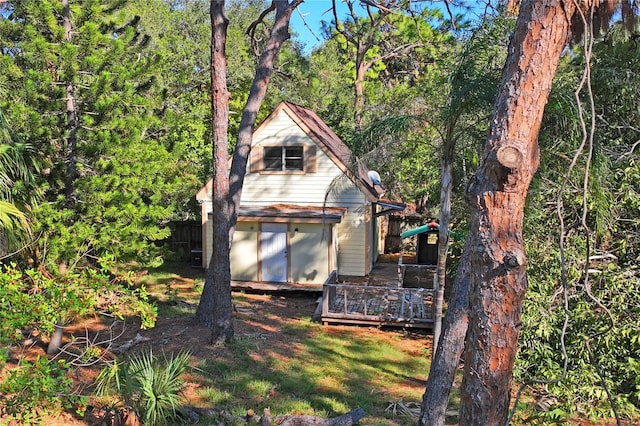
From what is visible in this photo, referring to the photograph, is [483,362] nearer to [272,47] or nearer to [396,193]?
[272,47]

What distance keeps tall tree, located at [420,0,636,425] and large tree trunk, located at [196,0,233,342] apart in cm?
741

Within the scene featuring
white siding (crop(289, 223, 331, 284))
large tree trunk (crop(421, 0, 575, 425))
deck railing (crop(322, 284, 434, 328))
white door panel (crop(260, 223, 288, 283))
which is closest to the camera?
large tree trunk (crop(421, 0, 575, 425))

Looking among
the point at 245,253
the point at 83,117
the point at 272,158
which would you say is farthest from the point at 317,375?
the point at 272,158

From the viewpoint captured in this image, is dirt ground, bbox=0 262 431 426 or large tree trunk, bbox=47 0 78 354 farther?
large tree trunk, bbox=47 0 78 354

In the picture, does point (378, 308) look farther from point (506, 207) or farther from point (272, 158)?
point (506, 207)

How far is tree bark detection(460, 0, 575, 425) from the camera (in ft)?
9.04

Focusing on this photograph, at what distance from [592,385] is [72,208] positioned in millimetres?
10501

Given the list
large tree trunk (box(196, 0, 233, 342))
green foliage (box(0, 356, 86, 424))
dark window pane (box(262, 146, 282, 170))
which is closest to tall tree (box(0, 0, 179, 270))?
large tree trunk (box(196, 0, 233, 342))

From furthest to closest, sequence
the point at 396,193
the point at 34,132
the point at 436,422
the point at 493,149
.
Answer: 1. the point at 396,193
2. the point at 34,132
3. the point at 436,422
4. the point at 493,149

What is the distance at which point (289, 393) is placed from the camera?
8.05 m

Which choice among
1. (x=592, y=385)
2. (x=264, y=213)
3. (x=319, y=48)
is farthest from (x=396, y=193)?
(x=592, y=385)

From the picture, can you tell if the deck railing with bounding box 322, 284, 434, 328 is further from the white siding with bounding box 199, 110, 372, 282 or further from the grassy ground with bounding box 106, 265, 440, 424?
the white siding with bounding box 199, 110, 372, 282

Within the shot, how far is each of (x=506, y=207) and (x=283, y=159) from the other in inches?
549

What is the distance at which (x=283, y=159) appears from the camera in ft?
53.9
